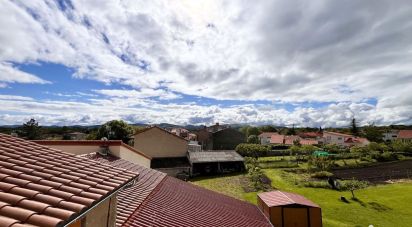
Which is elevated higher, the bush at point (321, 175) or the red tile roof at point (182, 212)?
the red tile roof at point (182, 212)

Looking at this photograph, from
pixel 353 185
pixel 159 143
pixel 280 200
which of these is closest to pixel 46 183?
pixel 280 200

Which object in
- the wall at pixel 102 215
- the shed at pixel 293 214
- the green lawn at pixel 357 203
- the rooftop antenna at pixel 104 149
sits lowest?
the green lawn at pixel 357 203

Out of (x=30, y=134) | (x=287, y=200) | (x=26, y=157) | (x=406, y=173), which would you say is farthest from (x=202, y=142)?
(x=26, y=157)

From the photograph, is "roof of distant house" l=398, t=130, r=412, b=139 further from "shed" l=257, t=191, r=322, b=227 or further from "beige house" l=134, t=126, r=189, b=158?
"shed" l=257, t=191, r=322, b=227

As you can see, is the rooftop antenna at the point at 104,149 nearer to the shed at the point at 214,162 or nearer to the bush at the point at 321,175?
the shed at the point at 214,162

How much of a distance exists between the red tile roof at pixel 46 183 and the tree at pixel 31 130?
93137 millimetres

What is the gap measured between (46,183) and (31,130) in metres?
97.8

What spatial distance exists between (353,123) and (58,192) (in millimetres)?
141324

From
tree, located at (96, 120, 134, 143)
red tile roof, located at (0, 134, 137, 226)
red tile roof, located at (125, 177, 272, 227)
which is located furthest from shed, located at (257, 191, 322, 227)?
tree, located at (96, 120, 134, 143)

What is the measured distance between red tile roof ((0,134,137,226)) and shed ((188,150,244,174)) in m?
41.1

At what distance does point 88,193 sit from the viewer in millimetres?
4324

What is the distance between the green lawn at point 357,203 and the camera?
2311cm

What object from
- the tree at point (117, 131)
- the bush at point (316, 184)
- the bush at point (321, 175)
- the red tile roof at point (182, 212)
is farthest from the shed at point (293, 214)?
the tree at point (117, 131)

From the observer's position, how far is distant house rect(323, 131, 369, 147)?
9150 centimetres
